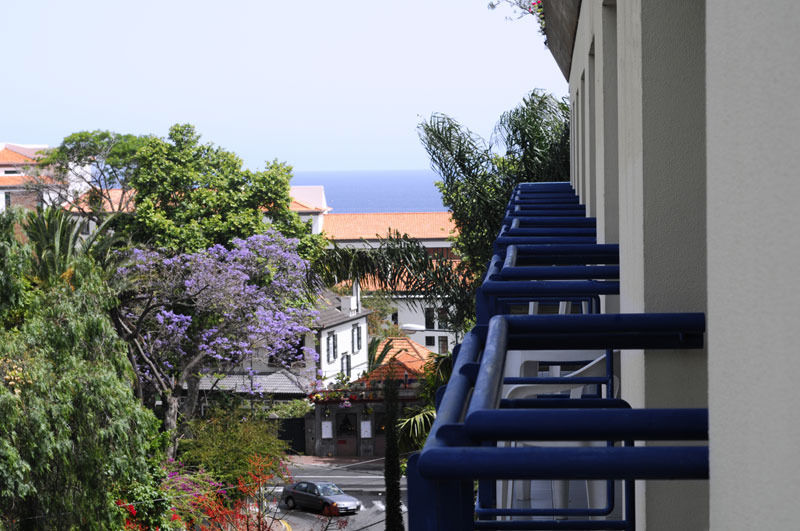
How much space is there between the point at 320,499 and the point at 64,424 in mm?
12978

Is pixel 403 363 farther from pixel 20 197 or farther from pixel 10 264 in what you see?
pixel 20 197

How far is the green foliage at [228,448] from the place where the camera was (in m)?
21.7

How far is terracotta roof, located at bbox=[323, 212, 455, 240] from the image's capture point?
63.0 m

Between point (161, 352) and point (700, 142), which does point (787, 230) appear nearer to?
point (700, 142)

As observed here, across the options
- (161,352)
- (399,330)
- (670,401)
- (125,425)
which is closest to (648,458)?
(670,401)

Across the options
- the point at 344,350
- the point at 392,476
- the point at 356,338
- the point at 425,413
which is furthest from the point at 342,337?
the point at 425,413

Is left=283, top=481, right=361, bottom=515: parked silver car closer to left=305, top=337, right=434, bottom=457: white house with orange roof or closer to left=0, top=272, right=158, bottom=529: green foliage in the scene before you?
left=305, top=337, right=434, bottom=457: white house with orange roof

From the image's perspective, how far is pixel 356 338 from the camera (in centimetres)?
4112

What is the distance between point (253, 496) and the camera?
20938mm

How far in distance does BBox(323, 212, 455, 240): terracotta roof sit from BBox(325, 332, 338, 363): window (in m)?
24.1

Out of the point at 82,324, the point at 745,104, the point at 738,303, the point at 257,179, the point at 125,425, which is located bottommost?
the point at 125,425

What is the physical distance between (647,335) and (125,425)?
13403 mm

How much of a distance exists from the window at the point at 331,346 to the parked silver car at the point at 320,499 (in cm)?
1087

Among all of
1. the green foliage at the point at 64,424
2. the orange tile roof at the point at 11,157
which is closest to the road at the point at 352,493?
the green foliage at the point at 64,424
